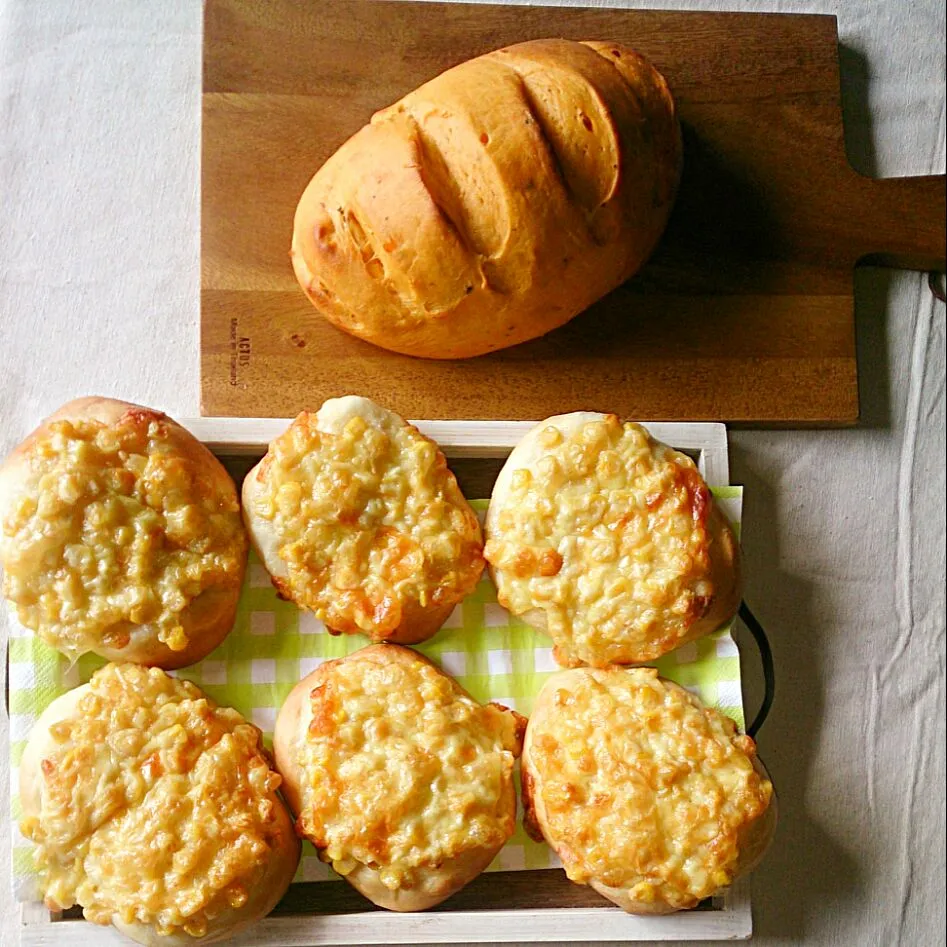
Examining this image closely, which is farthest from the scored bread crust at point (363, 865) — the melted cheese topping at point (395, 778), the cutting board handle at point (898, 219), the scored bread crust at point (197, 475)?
the cutting board handle at point (898, 219)

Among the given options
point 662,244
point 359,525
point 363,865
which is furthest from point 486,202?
point 363,865

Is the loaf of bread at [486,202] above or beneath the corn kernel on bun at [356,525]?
above

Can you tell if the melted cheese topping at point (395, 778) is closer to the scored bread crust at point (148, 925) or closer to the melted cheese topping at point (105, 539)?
the scored bread crust at point (148, 925)

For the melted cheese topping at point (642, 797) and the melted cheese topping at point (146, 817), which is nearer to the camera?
the melted cheese topping at point (146, 817)

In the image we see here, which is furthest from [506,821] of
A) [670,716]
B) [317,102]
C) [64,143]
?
[64,143]

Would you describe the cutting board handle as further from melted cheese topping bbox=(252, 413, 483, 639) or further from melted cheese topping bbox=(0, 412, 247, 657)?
melted cheese topping bbox=(0, 412, 247, 657)

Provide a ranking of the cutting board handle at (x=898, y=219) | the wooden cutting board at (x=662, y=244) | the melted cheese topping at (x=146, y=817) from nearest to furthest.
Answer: the melted cheese topping at (x=146, y=817), the wooden cutting board at (x=662, y=244), the cutting board handle at (x=898, y=219)

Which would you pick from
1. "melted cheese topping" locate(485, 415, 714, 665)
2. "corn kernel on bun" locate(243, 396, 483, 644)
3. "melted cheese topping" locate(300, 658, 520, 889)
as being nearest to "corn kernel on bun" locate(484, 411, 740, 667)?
"melted cheese topping" locate(485, 415, 714, 665)
